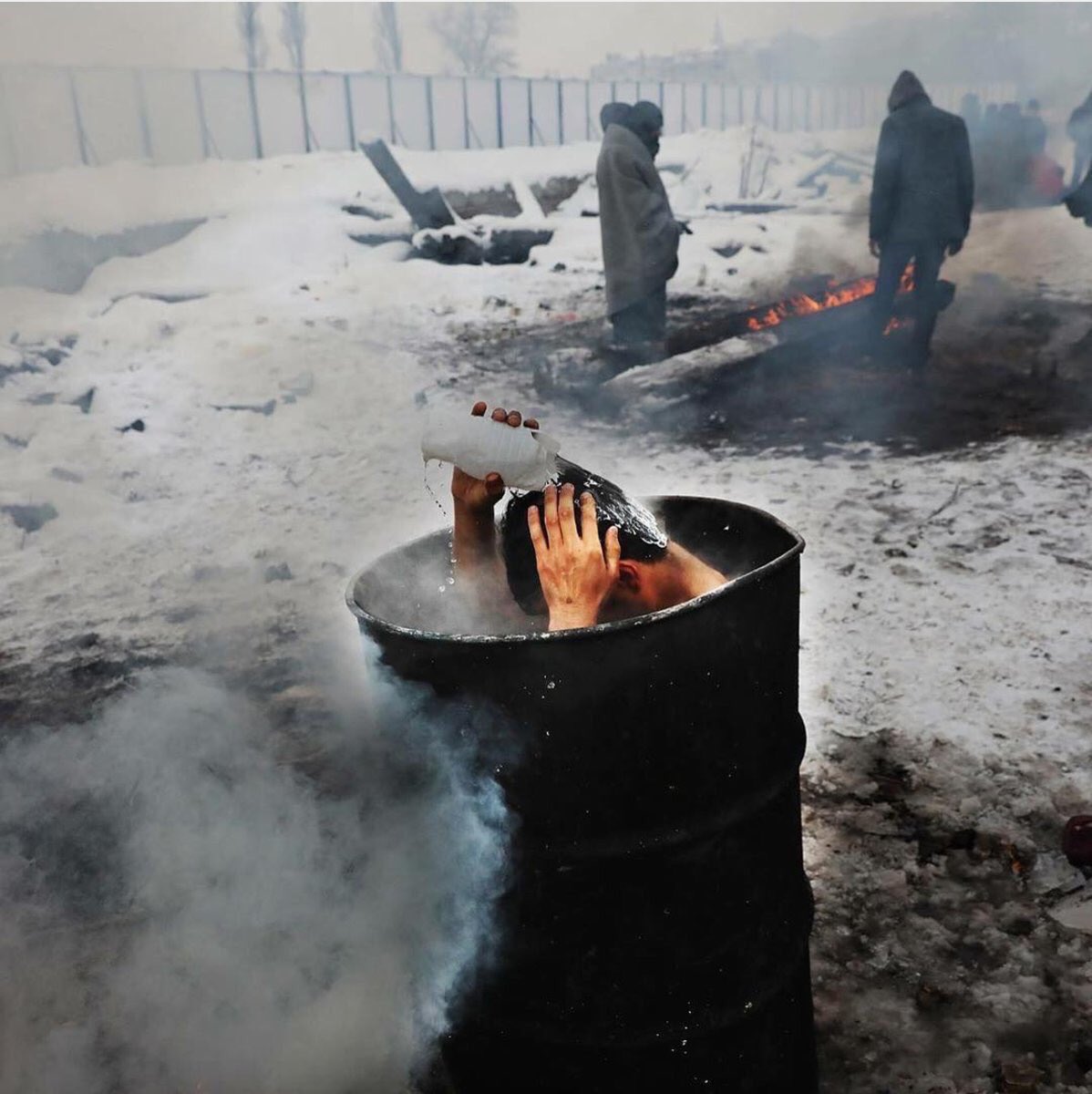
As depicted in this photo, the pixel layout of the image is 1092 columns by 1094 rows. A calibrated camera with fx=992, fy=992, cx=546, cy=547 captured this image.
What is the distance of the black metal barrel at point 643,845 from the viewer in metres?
1.42

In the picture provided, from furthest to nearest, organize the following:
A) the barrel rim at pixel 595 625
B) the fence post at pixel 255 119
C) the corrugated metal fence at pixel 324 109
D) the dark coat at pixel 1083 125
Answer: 1. the fence post at pixel 255 119
2. the dark coat at pixel 1083 125
3. the corrugated metal fence at pixel 324 109
4. the barrel rim at pixel 595 625

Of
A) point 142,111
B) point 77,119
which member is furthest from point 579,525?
point 142,111

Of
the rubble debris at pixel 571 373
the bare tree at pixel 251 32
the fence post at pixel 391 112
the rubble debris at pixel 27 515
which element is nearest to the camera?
the rubble debris at pixel 27 515

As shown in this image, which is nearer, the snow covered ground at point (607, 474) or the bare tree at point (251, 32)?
the snow covered ground at point (607, 474)

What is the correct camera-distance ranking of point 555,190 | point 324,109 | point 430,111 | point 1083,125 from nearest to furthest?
1. point 1083,125
2. point 555,190
3. point 324,109
4. point 430,111

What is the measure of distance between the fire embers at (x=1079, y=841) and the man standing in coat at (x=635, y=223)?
204 inches

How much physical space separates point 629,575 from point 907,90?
6389mm

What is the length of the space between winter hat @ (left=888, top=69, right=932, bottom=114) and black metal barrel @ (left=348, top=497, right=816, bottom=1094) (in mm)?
6186

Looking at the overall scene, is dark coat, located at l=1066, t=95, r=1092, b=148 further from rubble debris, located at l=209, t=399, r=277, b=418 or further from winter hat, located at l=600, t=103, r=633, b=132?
rubble debris, located at l=209, t=399, r=277, b=418

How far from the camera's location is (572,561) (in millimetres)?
1562

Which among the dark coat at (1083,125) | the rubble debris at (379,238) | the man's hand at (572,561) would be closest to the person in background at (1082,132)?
the dark coat at (1083,125)

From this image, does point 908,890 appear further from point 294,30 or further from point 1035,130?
point 1035,130

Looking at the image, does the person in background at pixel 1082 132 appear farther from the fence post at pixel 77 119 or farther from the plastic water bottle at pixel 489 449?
the plastic water bottle at pixel 489 449

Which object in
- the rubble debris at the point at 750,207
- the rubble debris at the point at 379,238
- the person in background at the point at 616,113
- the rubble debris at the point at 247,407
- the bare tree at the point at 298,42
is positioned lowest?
the rubble debris at the point at 247,407
